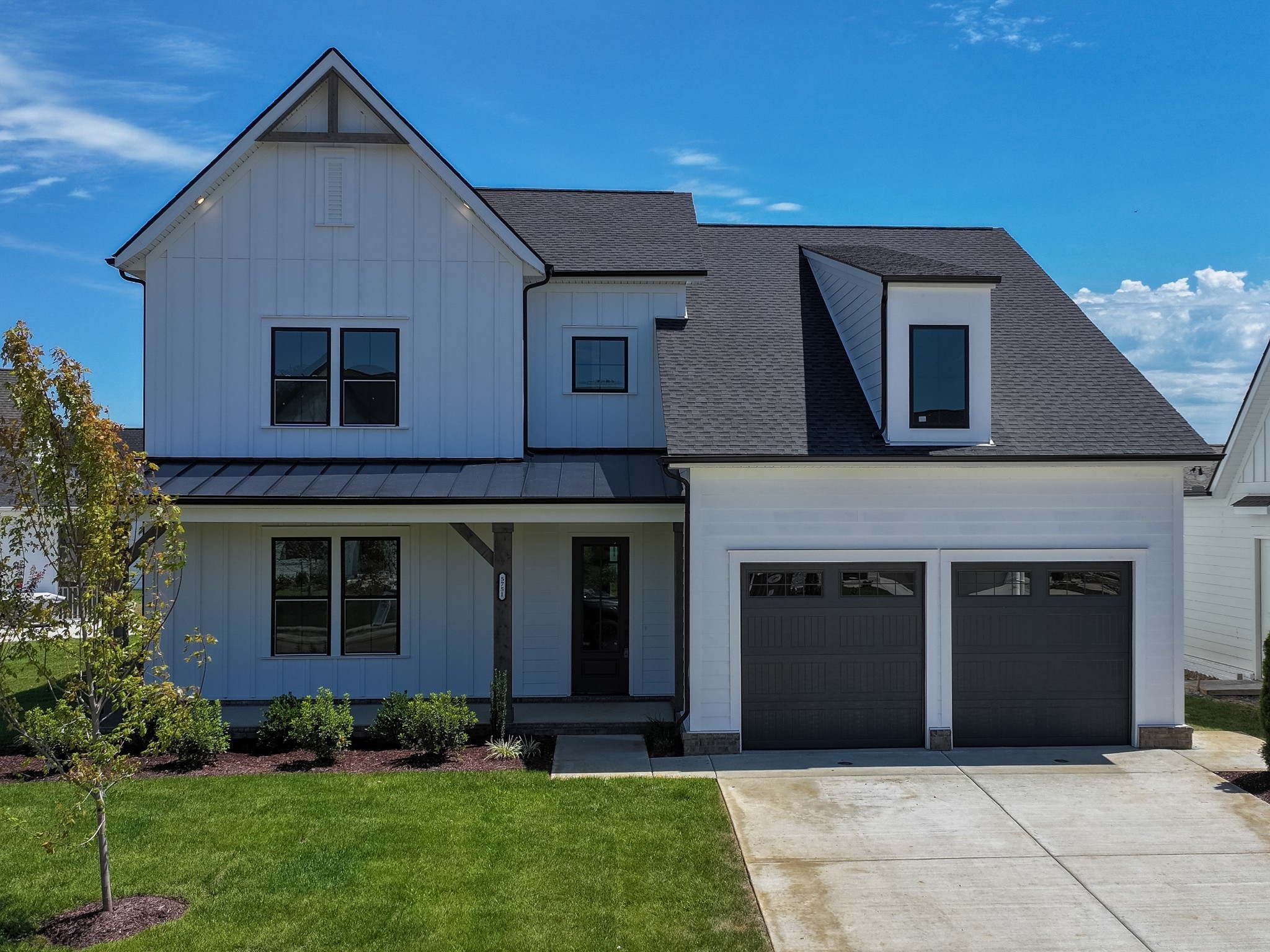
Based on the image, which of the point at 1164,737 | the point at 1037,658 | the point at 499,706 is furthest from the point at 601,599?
the point at 1164,737

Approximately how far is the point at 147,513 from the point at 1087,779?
1026 cm

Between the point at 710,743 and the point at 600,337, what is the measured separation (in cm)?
657

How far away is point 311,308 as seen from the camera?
1366 cm

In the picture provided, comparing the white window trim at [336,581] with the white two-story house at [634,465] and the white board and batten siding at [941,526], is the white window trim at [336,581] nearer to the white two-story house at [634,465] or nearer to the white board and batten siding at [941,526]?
the white two-story house at [634,465]

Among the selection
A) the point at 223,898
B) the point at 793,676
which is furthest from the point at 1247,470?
the point at 223,898

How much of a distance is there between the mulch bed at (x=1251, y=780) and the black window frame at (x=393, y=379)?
1160cm

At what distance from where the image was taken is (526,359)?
14492 millimetres

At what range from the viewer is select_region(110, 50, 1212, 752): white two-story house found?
1189 centimetres

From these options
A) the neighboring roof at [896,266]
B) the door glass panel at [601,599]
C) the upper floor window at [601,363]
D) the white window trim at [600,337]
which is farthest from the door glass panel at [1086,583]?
the upper floor window at [601,363]

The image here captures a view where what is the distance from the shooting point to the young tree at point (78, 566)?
7180 millimetres

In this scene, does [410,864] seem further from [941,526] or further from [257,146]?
[257,146]

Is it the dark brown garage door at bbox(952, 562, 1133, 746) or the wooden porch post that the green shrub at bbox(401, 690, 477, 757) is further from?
the dark brown garage door at bbox(952, 562, 1133, 746)

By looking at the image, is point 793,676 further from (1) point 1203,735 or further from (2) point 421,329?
(2) point 421,329

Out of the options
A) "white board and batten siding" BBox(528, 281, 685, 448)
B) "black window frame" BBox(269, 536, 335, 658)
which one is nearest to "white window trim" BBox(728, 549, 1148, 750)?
"white board and batten siding" BBox(528, 281, 685, 448)
